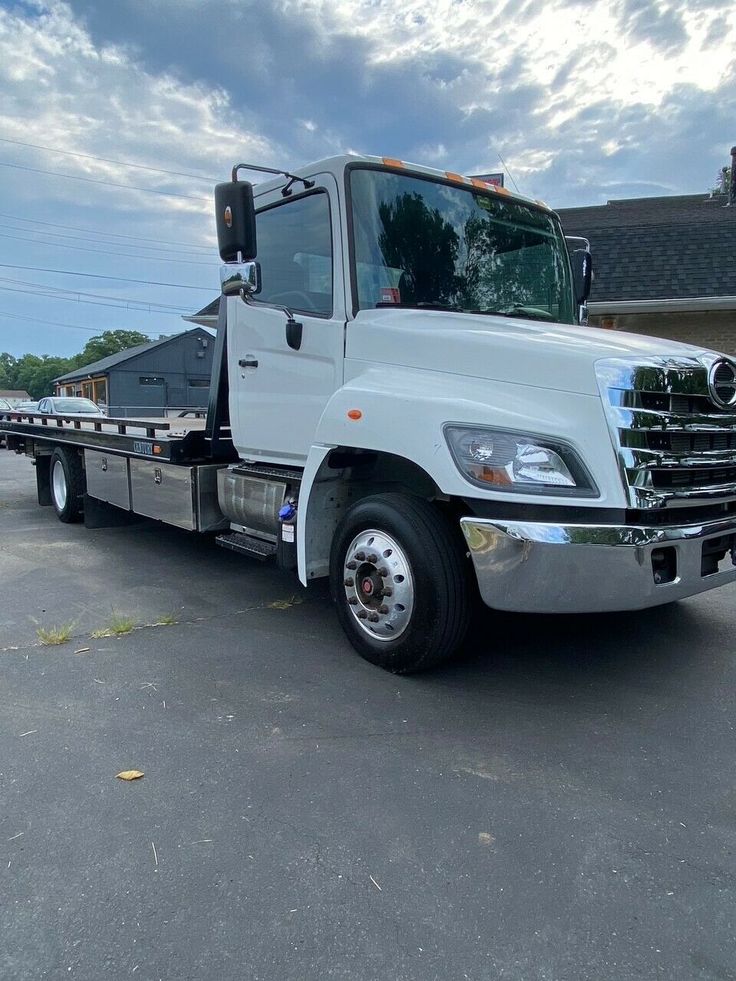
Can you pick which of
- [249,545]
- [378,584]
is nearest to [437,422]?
[378,584]

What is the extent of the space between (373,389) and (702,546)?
183cm

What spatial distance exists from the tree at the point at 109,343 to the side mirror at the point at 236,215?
80517mm

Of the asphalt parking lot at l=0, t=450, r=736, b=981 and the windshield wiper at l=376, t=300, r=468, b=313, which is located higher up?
the windshield wiper at l=376, t=300, r=468, b=313

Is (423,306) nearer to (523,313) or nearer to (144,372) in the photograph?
(523,313)

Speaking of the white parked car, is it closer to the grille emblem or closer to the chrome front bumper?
the chrome front bumper

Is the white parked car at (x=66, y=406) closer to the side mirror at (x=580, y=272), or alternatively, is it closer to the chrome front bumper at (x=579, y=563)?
the side mirror at (x=580, y=272)

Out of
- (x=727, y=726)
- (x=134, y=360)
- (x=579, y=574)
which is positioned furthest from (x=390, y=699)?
(x=134, y=360)

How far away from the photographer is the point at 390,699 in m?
3.61

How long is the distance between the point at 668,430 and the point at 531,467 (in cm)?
68

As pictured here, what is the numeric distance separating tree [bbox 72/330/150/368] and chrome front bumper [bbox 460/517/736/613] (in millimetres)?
82173

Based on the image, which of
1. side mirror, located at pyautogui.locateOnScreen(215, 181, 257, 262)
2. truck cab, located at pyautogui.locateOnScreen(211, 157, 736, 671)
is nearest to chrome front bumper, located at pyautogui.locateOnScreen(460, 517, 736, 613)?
truck cab, located at pyautogui.locateOnScreen(211, 157, 736, 671)

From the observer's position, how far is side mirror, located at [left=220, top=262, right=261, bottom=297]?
4.43 metres

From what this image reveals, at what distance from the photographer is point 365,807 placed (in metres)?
2.69

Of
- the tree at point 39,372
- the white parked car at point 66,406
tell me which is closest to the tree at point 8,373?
the tree at point 39,372
